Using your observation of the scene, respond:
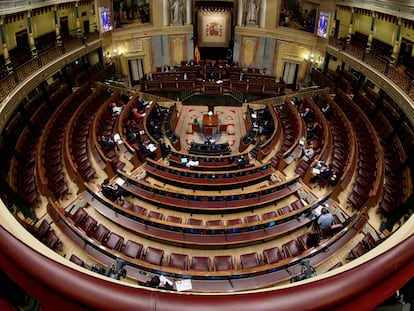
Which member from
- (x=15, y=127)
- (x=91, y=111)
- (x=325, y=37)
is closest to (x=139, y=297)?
(x=15, y=127)

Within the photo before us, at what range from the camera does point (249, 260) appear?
8.39 m

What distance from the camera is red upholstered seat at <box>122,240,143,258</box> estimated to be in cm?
852

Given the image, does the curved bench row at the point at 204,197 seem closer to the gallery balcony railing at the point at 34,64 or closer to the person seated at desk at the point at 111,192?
the person seated at desk at the point at 111,192

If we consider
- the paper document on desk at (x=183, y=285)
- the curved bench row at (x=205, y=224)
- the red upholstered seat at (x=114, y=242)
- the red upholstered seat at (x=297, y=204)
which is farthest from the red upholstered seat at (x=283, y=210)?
the red upholstered seat at (x=114, y=242)

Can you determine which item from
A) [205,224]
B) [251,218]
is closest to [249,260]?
[251,218]

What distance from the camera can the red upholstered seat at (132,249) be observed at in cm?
852

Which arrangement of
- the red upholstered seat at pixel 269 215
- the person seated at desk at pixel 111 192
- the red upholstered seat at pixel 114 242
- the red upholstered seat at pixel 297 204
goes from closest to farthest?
the red upholstered seat at pixel 114 242 < the red upholstered seat at pixel 269 215 < the red upholstered seat at pixel 297 204 < the person seated at desk at pixel 111 192

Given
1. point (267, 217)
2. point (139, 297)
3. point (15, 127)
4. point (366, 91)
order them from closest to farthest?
point (139, 297) → point (267, 217) → point (15, 127) → point (366, 91)

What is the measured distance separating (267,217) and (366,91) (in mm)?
12050

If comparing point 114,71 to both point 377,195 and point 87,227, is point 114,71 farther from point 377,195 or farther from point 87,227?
point 377,195

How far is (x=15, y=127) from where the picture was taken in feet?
45.4

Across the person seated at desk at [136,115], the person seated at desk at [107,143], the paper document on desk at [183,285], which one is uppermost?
the person seated at desk at [136,115]

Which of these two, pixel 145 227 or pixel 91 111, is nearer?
pixel 145 227

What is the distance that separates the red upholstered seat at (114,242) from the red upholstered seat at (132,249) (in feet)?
0.62
